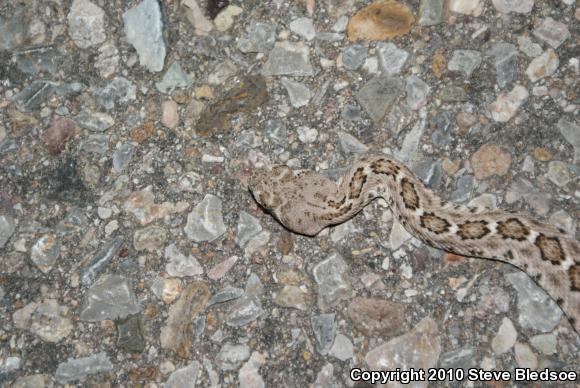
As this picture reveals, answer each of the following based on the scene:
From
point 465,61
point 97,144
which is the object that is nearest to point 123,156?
point 97,144

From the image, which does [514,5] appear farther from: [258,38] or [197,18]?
[197,18]

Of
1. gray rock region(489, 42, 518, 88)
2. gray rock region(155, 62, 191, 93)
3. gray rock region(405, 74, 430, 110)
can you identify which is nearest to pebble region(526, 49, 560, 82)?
gray rock region(489, 42, 518, 88)

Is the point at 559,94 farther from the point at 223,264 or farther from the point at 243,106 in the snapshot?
the point at 223,264

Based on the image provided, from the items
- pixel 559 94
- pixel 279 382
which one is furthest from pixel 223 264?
pixel 559 94

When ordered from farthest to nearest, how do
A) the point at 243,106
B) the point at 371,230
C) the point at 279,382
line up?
the point at 243,106 → the point at 371,230 → the point at 279,382

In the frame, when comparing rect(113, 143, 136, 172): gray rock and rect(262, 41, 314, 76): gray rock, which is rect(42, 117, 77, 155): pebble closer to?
rect(113, 143, 136, 172): gray rock

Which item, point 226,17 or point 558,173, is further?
point 226,17
